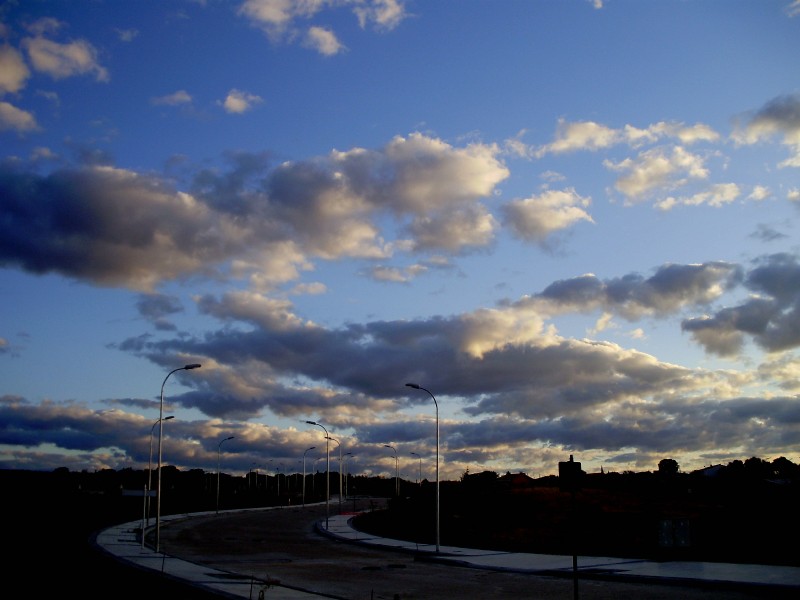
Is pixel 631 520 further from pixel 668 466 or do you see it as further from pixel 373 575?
pixel 668 466

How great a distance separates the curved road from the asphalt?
0.70 metres

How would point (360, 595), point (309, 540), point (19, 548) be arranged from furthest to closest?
point (309, 540) → point (19, 548) → point (360, 595)

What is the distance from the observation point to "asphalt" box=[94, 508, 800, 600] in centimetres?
2706

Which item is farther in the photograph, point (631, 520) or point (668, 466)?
point (668, 466)

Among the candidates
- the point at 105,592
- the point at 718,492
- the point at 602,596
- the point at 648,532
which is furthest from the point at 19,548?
the point at 718,492

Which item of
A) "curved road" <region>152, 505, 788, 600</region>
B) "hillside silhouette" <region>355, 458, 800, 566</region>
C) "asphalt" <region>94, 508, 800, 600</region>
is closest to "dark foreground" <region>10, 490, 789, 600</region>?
"curved road" <region>152, 505, 788, 600</region>

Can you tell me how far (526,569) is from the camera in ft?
118

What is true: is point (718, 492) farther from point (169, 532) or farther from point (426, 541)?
point (169, 532)

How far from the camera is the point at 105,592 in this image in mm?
24688

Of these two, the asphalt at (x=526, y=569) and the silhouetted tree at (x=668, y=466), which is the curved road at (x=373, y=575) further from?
the silhouetted tree at (x=668, y=466)

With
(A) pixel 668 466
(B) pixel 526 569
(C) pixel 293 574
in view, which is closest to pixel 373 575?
(C) pixel 293 574

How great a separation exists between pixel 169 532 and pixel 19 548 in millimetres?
25937

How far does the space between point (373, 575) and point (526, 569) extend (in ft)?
24.6

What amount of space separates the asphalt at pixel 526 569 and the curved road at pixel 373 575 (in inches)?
27.5
